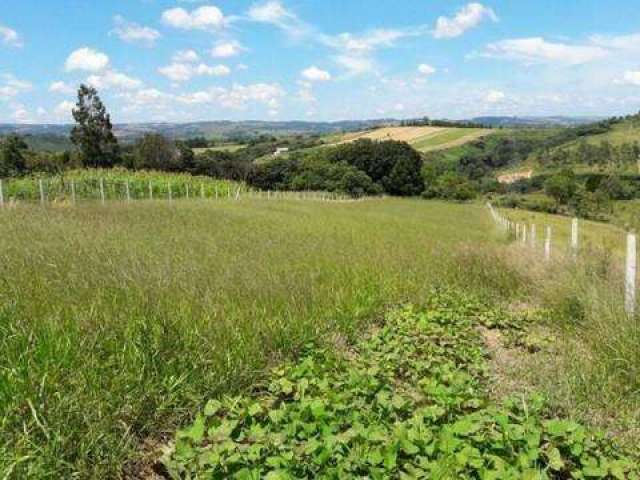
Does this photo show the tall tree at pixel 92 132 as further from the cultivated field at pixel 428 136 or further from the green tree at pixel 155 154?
the cultivated field at pixel 428 136

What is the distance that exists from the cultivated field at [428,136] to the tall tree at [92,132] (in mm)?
78534

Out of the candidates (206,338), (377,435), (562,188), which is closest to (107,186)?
(206,338)

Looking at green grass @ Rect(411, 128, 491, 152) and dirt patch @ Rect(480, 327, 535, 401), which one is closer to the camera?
dirt patch @ Rect(480, 327, 535, 401)

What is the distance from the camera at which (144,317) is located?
4445mm

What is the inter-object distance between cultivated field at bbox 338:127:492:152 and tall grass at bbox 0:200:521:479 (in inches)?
5107

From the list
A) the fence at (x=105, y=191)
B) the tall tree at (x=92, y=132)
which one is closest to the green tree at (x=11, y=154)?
the tall tree at (x=92, y=132)

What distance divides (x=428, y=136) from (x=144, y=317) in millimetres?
153200

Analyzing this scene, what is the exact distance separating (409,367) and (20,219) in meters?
8.28

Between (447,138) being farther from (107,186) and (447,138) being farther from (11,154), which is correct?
(107,186)

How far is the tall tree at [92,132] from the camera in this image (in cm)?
6406

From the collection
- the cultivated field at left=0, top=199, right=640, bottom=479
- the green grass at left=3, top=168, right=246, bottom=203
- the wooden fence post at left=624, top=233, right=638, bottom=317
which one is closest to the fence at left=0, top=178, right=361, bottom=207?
the green grass at left=3, top=168, right=246, bottom=203

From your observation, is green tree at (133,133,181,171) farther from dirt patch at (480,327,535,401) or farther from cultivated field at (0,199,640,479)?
dirt patch at (480,327,535,401)

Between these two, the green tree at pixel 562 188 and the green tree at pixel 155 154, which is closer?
the green tree at pixel 155 154

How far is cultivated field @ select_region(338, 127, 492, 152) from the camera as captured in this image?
461 feet
